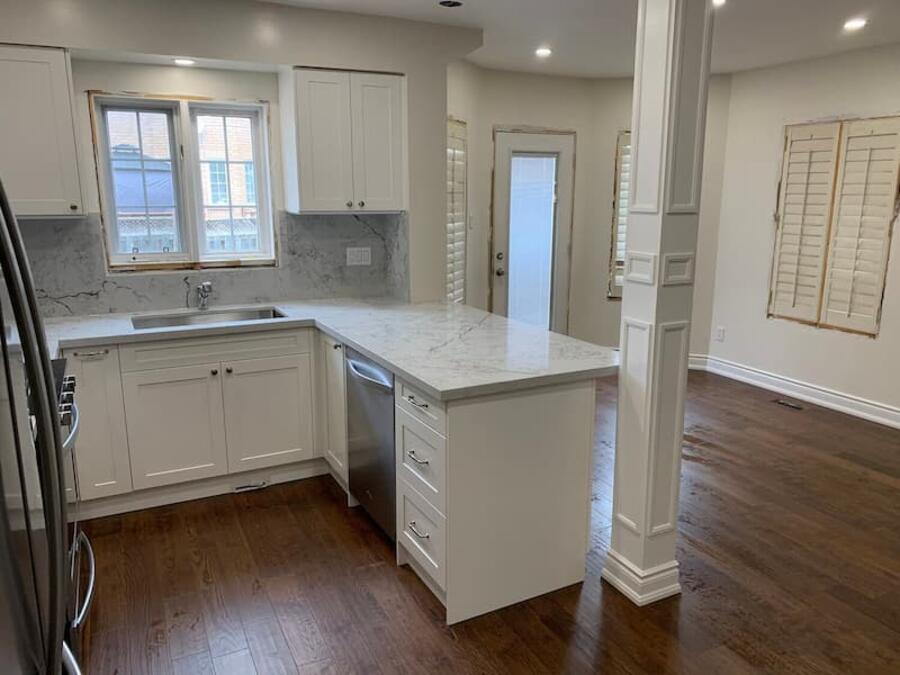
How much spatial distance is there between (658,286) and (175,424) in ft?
7.60

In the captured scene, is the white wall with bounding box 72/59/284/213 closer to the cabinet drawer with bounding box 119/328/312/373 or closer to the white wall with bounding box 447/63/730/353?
the cabinet drawer with bounding box 119/328/312/373

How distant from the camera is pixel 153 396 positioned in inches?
122

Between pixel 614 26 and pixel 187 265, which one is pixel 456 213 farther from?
pixel 187 265

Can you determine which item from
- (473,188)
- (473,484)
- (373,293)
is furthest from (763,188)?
(473,484)

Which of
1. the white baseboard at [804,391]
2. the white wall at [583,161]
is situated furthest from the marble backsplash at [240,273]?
the white baseboard at [804,391]

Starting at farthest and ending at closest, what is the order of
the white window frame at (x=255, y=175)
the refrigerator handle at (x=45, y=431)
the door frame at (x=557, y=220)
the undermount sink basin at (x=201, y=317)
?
the door frame at (x=557, y=220) → the white window frame at (x=255, y=175) → the undermount sink basin at (x=201, y=317) → the refrigerator handle at (x=45, y=431)

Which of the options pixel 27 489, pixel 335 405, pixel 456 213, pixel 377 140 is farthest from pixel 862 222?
pixel 27 489

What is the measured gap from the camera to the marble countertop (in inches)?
91.2

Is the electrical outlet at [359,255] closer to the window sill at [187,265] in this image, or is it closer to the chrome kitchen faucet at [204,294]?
the window sill at [187,265]

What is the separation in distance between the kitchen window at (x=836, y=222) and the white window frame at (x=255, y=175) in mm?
3772

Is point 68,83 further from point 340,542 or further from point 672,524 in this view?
point 672,524

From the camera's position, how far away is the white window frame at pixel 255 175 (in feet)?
11.9

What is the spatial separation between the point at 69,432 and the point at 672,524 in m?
2.08

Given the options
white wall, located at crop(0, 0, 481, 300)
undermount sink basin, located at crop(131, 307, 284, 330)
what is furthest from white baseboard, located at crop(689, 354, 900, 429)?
undermount sink basin, located at crop(131, 307, 284, 330)
